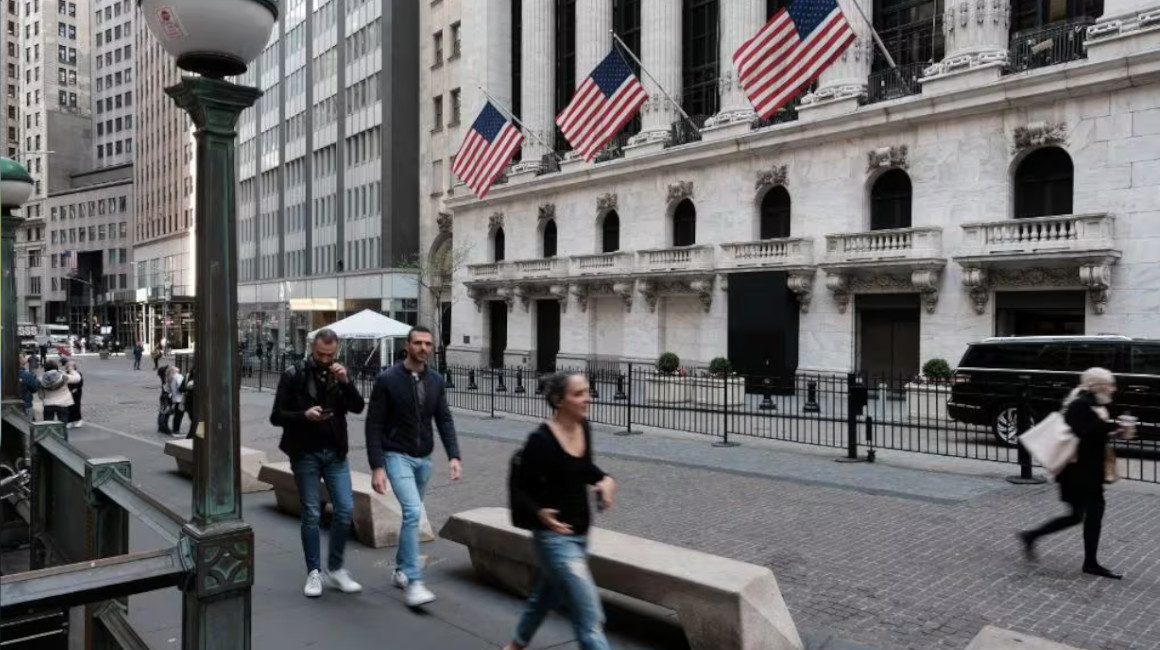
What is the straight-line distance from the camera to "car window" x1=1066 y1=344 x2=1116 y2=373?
560 inches

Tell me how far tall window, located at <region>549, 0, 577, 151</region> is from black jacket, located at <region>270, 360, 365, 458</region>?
35740 mm

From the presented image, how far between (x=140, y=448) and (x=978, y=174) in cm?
2259

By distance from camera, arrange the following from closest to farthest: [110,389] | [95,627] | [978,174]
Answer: [95,627] → [978,174] → [110,389]

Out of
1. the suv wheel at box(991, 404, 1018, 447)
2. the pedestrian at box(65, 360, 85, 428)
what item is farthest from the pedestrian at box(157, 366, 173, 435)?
the suv wheel at box(991, 404, 1018, 447)

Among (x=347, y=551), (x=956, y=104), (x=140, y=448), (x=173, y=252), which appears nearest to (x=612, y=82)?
(x=956, y=104)

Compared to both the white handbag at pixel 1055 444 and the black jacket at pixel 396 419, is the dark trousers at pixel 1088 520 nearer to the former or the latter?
the white handbag at pixel 1055 444

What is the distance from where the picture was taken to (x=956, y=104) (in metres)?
23.8

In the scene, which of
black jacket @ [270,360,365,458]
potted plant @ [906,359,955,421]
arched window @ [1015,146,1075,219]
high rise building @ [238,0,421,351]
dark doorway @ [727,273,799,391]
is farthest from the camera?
high rise building @ [238,0,421,351]

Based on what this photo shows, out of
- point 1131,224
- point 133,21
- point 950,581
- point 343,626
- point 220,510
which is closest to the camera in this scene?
point 220,510

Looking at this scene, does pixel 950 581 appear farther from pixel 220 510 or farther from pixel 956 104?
pixel 956 104

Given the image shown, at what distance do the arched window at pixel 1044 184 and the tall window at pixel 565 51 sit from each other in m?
22.8

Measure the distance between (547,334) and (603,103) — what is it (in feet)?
Result: 54.6

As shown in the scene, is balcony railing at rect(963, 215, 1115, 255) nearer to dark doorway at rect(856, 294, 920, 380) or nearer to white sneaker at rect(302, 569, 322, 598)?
dark doorway at rect(856, 294, 920, 380)

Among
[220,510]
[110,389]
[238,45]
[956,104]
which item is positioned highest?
[956,104]
